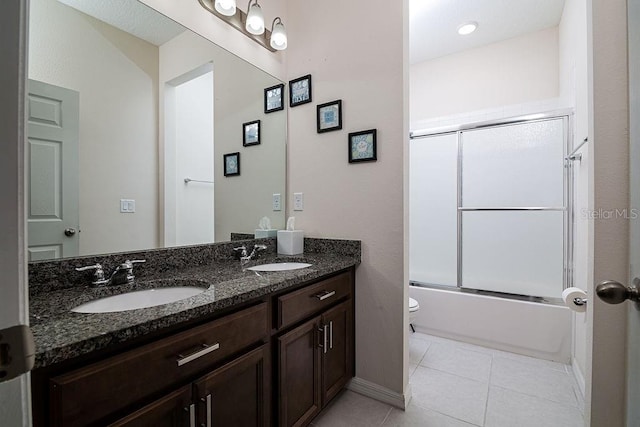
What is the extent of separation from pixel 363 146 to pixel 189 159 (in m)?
0.99

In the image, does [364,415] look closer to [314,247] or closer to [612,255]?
[314,247]

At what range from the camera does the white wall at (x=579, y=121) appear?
171cm

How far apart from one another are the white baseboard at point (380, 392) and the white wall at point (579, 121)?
1089 millimetres

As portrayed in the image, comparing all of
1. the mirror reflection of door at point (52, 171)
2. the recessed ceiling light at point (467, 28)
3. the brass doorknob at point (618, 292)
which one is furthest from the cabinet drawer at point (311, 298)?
the recessed ceiling light at point (467, 28)

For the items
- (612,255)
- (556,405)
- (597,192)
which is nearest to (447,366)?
(556,405)

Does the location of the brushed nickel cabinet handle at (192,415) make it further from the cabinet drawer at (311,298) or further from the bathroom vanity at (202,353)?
the cabinet drawer at (311,298)

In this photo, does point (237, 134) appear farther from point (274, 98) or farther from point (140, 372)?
point (140, 372)

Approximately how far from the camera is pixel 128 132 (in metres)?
1.25

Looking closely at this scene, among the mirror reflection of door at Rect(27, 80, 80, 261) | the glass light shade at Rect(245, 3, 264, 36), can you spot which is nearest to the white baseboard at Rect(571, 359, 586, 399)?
the mirror reflection of door at Rect(27, 80, 80, 261)

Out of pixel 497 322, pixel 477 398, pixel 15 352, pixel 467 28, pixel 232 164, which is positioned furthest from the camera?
pixel 467 28

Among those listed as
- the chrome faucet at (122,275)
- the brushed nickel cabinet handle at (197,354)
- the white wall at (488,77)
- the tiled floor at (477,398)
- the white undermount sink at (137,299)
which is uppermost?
the white wall at (488,77)

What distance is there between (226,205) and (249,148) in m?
0.43

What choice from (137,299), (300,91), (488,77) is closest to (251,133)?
(300,91)

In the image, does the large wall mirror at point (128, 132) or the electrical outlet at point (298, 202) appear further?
the electrical outlet at point (298, 202)
